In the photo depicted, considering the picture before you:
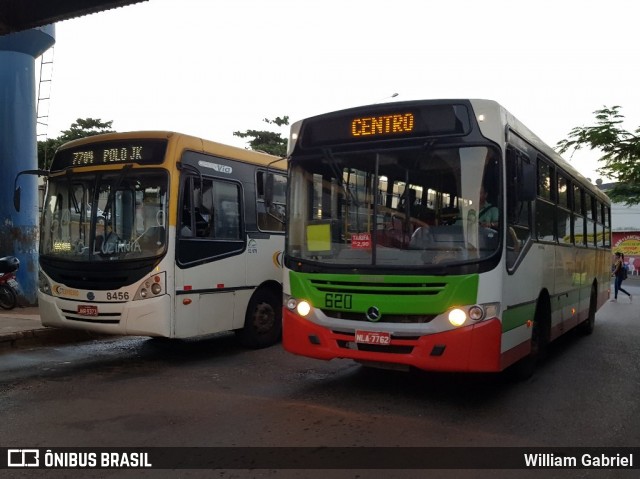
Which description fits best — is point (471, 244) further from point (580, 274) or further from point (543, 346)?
point (580, 274)

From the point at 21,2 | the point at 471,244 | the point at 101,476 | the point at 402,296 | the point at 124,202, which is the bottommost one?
the point at 101,476

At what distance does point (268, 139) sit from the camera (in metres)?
39.8

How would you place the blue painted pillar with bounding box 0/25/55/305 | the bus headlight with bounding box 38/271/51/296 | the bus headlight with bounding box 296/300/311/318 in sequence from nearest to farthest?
the bus headlight with bounding box 296/300/311/318 → the bus headlight with bounding box 38/271/51/296 → the blue painted pillar with bounding box 0/25/55/305

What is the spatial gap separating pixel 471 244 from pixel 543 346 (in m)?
2.75

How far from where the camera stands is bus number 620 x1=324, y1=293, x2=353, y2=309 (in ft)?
19.8

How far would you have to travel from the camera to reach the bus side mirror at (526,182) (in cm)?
621

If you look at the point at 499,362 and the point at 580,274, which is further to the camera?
the point at 580,274

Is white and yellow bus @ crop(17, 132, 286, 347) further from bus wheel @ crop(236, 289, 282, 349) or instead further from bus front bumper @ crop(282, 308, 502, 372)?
bus front bumper @ crop(282, 308, 502, 372)

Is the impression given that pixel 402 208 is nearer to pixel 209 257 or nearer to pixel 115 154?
pixel 209 257

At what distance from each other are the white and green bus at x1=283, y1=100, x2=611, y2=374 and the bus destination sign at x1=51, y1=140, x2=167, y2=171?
2125mm

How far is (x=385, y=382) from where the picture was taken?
7148mm

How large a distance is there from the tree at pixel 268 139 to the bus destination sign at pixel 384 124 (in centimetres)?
3245


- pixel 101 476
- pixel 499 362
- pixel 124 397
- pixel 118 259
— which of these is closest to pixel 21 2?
pixel 118 259

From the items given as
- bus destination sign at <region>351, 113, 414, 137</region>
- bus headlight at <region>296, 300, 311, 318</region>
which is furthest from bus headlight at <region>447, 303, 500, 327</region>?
bus destination sign at <region>351, 113, 414, 137</region>
